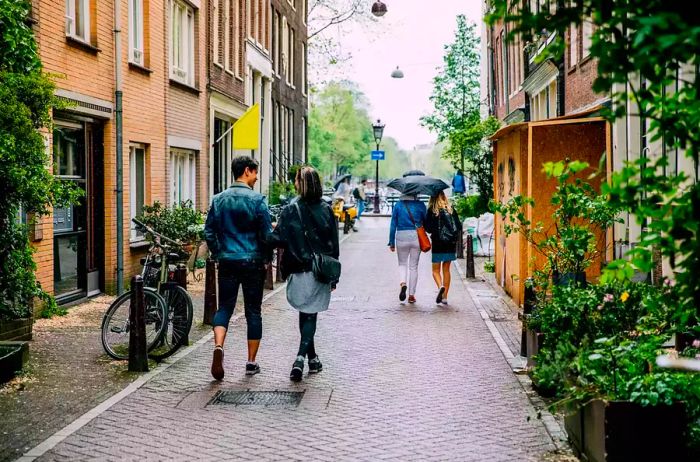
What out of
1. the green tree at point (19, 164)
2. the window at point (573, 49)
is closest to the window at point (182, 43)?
the window at point (573, 49)

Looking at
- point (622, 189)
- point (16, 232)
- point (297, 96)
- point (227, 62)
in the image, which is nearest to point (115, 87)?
point (16, 232)

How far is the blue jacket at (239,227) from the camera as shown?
28.8 feet

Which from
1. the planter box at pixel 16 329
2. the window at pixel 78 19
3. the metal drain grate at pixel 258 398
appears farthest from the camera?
the window at pixel 78 19

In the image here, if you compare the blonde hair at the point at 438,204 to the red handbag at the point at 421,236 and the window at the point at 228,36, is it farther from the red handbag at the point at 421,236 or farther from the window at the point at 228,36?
the window at the point at 228,36

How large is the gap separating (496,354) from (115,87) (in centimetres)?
837

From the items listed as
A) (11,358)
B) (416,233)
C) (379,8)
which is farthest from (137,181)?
(379,8)

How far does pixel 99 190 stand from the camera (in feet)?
50.3

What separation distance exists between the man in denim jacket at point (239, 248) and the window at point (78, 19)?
250 inches

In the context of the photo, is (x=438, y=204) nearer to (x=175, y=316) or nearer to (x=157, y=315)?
(x=175, y=316)

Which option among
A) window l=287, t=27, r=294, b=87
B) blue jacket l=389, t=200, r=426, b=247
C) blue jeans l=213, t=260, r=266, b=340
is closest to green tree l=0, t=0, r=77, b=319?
blue jeans l=213, t=260, r=266, b=340

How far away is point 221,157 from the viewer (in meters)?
25.5

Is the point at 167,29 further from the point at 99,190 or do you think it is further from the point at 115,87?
the point at 99,190

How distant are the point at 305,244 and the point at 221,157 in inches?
666

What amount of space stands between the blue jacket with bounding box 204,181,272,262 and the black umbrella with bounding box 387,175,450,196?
584 cm
